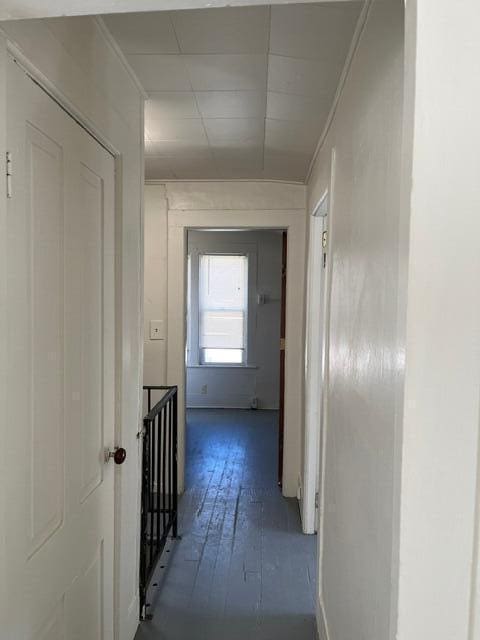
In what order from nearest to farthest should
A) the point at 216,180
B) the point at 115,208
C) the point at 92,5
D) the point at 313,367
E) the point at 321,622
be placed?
the point at 92,5 → the point at 115,208 → the point at 321,622 → the point at 313,367 → the point at 216,180

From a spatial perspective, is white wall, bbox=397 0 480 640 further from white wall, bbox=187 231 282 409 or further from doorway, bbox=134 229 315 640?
white wall, bbox=187 231 282 409

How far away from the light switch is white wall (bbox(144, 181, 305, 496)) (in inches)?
1.7

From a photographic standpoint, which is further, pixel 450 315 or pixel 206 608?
pixel 206 608

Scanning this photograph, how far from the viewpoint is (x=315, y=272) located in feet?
10.2

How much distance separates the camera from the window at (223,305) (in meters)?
6.41

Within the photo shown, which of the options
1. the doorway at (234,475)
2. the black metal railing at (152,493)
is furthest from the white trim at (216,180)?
the black metal railing at (152,493)

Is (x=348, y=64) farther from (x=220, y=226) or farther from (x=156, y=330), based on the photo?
(x=156, y=330)

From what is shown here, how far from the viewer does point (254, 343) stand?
21.3 feet

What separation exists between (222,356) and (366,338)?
5.34 m

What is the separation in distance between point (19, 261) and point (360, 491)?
1037 millimetres

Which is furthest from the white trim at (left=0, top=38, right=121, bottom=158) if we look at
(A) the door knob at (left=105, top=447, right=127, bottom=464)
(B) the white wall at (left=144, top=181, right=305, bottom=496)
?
(B) the white wall at (left=144, top=181, right=305, bottom=496)

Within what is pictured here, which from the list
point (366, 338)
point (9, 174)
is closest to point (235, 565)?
point (366, 338)

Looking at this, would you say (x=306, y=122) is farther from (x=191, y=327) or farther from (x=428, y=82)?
(x=191, y=327)

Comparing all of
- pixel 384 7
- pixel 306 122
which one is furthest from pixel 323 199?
pixel 384 7
